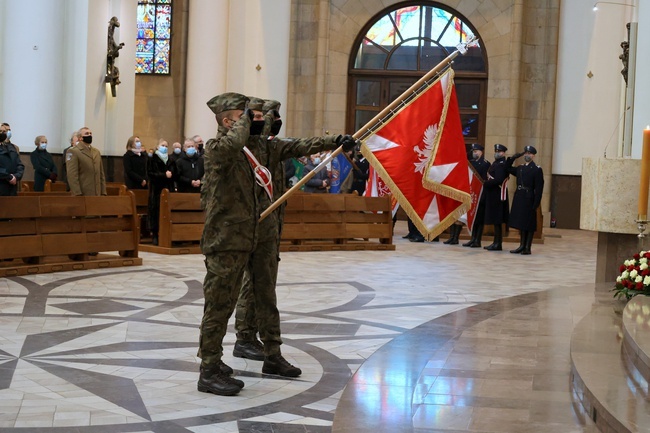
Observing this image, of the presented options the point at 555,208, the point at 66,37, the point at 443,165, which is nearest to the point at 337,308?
the point at 443,165

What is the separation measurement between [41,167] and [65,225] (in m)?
4.92

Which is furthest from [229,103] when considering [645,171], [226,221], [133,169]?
[133,169]

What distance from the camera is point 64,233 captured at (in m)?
12.2

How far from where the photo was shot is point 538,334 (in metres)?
7.69

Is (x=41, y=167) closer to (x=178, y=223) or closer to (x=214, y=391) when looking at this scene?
(x=178, y=223)

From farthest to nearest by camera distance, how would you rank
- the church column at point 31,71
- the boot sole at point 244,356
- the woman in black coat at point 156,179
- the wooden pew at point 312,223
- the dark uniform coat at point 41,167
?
the church column at point 31,71, the dark uniform coat at point 41,167, the woman in black coat at point 156,179, the wooden pew at point 312,223, the boot sole at point 244,356

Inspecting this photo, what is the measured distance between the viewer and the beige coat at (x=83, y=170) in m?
13.6

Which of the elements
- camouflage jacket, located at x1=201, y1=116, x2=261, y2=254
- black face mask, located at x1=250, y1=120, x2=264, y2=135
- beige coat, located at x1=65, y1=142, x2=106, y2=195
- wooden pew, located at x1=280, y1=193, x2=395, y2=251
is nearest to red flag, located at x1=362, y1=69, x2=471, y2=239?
black face mask, located at x1=250, y1=120, x2=264, y2=135

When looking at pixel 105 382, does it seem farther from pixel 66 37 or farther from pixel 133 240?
pixel 66 37

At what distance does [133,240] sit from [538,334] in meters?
6.85

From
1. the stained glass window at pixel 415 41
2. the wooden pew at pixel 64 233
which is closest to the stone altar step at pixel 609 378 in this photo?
the wooden pew at pixel 64 233

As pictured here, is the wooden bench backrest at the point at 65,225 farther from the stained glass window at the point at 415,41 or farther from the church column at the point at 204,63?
the stained glass window at the point at 415,41

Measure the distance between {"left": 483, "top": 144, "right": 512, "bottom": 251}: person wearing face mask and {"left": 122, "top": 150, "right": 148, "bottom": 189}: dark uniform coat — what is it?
6149 millimetres

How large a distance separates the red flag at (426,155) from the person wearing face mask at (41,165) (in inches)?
318
